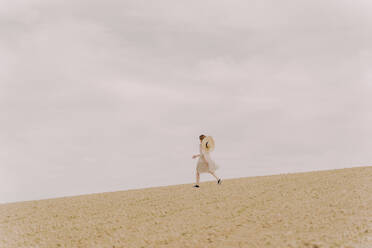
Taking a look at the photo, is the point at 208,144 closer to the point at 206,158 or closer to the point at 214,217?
the point at 206,158

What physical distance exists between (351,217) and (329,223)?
0.97 meters

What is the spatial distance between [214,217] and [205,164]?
565 centimetres

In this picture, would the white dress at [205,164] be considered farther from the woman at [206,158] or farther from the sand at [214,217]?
the sand at [214,217]

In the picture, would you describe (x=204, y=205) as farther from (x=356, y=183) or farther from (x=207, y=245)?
(x=356, y=183)

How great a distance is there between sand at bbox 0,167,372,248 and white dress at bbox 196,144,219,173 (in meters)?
0.89

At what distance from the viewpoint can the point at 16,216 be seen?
1770 centimetres

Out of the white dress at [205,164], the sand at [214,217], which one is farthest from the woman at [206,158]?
the sand at [214,217]

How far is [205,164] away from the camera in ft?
63.4

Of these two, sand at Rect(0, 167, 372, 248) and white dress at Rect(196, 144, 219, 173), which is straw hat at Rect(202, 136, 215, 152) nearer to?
white dress at Rect(196, 144, 219, 173)

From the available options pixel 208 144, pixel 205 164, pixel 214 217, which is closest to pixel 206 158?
pixel 205 164

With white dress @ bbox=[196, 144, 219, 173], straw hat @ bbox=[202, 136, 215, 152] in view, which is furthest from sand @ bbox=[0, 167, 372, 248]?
straw hat @ bbox=[202, 136, 215, 152]

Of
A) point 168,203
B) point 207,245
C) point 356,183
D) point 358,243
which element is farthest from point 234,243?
point 356,183

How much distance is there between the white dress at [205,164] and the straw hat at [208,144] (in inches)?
6.1

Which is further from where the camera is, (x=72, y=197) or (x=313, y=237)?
(x=72, y=197)
